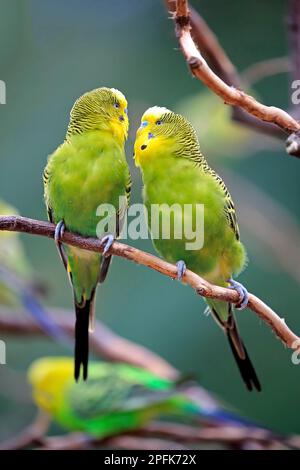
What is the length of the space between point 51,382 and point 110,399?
5.9 inches

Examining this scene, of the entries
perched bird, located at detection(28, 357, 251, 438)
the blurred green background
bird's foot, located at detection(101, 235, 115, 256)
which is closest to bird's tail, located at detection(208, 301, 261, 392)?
bird's foot, located at detection(101, 235, 115, 256)

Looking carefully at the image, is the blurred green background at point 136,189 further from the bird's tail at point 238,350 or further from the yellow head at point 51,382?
the bird's tail at point 238,350

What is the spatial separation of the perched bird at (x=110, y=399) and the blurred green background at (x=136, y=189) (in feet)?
2.05

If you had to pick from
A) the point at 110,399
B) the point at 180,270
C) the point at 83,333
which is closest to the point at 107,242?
the point at 180,270

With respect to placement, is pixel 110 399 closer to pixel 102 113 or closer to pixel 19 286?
pixel 19 286

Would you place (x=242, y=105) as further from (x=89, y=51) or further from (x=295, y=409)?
(x=89, y=51)

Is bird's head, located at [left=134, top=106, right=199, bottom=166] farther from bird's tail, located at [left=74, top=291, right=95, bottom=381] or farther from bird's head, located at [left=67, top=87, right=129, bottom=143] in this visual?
bird's tail, located at [left=74, top=291, right=95, bottom=381]

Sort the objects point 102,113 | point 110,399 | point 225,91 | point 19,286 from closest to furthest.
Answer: point 225,91 < point 102,113 < point 110,399 < point 19,286

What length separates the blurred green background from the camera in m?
2.34

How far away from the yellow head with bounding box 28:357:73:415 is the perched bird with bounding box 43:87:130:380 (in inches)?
16.1

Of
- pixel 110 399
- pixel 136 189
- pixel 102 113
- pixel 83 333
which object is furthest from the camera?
pixel 136 189

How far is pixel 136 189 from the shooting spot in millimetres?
1939

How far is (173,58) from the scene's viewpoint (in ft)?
9.14

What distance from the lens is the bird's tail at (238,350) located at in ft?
3.48
